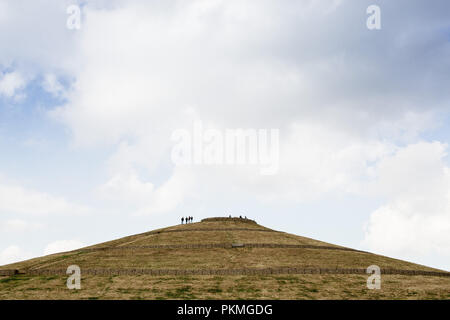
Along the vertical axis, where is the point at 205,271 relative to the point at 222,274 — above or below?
above

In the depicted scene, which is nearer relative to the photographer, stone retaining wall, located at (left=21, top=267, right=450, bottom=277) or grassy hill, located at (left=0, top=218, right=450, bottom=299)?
grassy hill, located at (left=0, top=218, right=450, bottom=299)

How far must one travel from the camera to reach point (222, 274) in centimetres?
3291

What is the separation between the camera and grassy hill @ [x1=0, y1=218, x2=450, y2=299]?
27.4 m

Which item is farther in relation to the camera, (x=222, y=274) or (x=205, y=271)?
(x=205, y=271)

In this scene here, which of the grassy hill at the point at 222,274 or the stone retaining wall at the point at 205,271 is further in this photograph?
the stone retaining wall at the point at 205,271

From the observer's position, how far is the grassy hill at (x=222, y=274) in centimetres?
2742

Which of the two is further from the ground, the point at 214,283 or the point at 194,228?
the point at 194,228

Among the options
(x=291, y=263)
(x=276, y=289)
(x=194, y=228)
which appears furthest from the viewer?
(x=194, y=228)

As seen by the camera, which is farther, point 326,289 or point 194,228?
point 194,228
